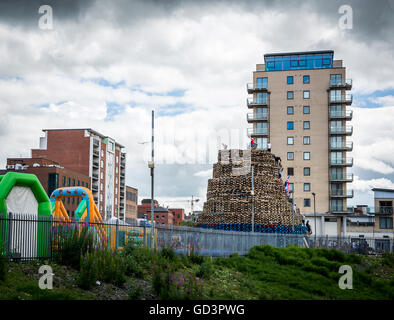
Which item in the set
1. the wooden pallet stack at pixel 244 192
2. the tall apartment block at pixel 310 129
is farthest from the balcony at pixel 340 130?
the wooden pallet stack at pixel 244 192

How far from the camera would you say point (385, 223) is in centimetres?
8588

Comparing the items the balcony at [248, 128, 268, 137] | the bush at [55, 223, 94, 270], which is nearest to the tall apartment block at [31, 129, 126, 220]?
the balcony at [248, 128, 268, 137]

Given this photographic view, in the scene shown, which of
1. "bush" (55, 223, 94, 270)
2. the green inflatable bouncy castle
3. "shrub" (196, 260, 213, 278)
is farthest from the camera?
"shrub" (196, 260, 213, 278)

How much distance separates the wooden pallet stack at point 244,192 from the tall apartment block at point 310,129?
2766 centimetres

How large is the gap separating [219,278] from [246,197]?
31532mm

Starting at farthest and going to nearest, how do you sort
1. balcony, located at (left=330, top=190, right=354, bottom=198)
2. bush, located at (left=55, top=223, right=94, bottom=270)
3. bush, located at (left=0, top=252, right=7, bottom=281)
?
balcony, located at (left=330, top=190, right=354, bottom=198), bush, located at (left=55, top=223, right=94, bottom=270), bush, located at (left=0, top=252, right=7, bottom=281)

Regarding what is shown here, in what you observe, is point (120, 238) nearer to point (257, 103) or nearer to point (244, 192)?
point (244, 192)

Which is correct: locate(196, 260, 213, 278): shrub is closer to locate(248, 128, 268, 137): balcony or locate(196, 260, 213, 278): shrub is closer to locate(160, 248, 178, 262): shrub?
locate(160, 248, 178, 262): shrub

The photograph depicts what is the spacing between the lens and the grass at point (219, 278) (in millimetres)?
13477

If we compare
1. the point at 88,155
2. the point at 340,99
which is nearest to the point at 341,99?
the point at 340,99

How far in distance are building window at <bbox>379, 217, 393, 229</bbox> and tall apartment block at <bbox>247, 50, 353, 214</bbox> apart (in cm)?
874

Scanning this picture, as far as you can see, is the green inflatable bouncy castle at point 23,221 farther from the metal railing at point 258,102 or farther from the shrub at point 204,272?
the metal railing at point 258,102

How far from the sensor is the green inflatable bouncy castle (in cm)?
1507
